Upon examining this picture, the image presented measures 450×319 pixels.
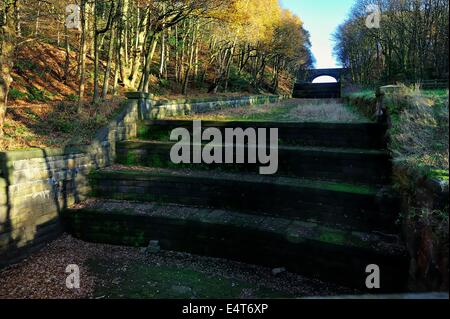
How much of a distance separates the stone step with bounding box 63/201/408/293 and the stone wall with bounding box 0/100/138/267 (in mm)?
435

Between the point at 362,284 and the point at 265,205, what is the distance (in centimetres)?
229

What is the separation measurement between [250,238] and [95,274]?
270cm

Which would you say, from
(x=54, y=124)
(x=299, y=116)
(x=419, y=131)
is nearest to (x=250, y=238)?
(x=419, y=131)

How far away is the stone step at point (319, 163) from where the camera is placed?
6398 mm

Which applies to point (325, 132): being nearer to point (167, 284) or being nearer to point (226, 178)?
point (226, 178)

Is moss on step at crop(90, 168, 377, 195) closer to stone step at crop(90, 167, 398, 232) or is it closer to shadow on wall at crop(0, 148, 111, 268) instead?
stone step at crop(90, 167, 398, 232)

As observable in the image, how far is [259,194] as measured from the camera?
6.56 meters

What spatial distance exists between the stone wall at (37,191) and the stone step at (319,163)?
1.51 m

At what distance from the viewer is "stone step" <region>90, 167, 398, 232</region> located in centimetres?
558

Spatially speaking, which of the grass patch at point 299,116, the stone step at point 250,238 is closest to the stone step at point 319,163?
the stone step at point 250,238

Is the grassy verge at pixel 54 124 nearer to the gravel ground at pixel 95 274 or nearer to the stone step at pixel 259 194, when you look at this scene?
the stone step at pixel 259 194

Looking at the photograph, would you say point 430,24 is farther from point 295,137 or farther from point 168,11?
point 295,137

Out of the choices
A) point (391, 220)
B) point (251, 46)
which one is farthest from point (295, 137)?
point (251, 46)

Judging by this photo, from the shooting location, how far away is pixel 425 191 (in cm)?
425
